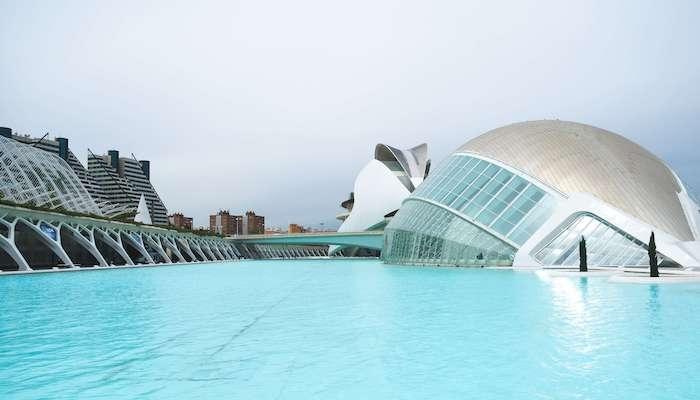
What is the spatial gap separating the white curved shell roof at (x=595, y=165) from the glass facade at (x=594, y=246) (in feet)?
5.47

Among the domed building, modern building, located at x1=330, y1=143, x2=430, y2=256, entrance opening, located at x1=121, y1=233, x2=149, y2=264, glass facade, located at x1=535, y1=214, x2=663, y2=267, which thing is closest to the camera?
glass facade, located at x1=535, y1=214, x2=663, y2=267

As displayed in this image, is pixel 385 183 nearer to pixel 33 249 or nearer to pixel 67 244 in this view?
pixel 67 244

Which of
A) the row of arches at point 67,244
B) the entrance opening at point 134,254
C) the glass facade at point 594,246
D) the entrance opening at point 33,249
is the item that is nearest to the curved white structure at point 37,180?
the entrance opening at point 134,254

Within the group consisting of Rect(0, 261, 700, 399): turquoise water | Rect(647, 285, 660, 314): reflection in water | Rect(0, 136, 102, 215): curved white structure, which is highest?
Rect(0, 136, 102, 215): curved white structure

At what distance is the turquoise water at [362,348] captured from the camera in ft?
20.8

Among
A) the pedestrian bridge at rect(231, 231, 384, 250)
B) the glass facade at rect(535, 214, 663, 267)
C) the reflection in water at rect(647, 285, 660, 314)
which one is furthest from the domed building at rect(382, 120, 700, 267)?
the pedestrian bridge at rect(231, 231, 384, 250)

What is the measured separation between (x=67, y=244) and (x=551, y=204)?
1455 inches

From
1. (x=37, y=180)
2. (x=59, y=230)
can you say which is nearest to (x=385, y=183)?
(x=37, y=180)

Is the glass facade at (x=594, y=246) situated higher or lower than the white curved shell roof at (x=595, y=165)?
lower

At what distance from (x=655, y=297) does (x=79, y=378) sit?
14031 millimetres

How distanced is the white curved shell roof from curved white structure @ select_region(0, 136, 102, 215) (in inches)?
1686

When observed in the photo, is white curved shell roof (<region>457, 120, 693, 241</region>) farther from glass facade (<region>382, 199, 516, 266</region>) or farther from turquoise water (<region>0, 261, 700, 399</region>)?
turquoise water (<region>0, 261, 700, 399</region>)

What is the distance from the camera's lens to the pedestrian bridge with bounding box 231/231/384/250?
275 ft

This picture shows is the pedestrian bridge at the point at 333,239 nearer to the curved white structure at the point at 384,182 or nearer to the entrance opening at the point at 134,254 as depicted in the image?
the curved white structure at the point at 384,182
